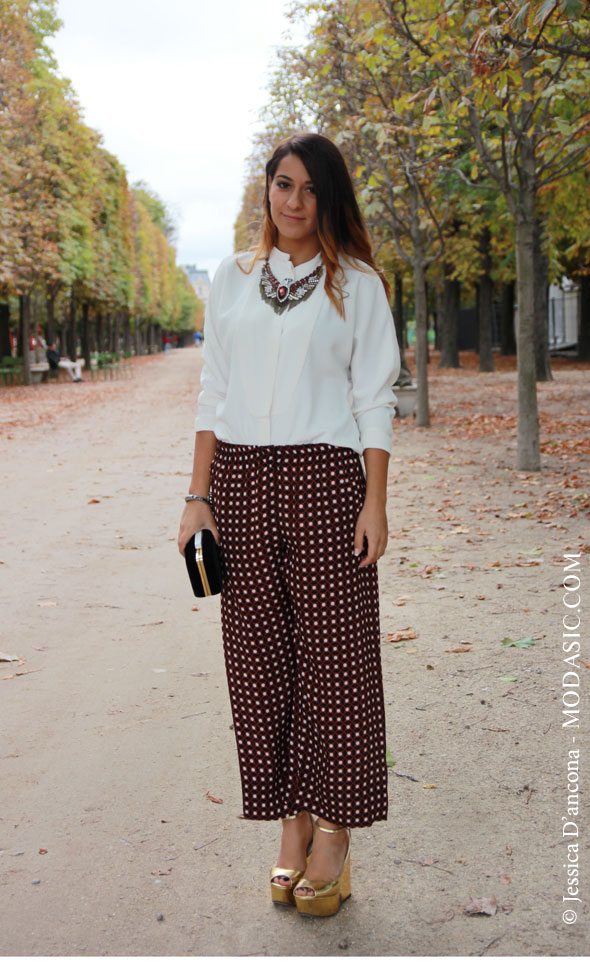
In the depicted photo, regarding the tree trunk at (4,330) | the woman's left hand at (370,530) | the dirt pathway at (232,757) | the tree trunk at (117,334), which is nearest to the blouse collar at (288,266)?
the woman's left hand at (370,530)

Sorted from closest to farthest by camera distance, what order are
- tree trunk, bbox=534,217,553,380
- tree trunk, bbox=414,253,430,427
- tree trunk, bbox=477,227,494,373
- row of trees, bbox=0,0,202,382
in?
tree trunk, bbox=414,253,430,427
tree trunk, bbox=534,217,553,380
row of trees, bbox=0,0,202,382
tree trunk, bbox=477,227,494,373

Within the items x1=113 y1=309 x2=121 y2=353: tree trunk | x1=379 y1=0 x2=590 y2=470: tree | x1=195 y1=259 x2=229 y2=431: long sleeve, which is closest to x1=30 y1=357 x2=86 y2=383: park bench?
x1=113 y1=309 x2=121 y2=353: tree trunk

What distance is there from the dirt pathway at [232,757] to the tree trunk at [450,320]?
2462 cm

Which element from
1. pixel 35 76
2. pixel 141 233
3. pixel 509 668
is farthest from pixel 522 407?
pixel 141 233

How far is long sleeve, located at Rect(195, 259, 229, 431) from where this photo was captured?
291 cm

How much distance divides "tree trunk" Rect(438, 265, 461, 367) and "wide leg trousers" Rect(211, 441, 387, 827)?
29752mm

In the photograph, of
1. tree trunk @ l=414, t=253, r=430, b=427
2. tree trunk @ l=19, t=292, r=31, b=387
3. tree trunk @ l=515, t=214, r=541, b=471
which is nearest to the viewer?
tree trunk @ l=515, t=214, r=541, b=471

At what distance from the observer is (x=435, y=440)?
15203 millimetres

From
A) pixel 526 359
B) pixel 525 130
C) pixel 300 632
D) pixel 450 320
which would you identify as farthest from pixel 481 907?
pixel 450 320

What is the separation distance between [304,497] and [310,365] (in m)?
0.36

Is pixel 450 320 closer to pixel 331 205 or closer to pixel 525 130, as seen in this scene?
pixel 525 130

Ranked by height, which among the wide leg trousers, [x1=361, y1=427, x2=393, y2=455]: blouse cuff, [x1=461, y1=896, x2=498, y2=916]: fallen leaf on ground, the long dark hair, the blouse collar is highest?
the long dark hair

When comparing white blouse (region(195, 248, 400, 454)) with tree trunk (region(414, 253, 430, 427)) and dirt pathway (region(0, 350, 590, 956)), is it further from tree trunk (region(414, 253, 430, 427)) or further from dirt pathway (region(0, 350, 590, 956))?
tree trunk (region(414, 253, 430, 427))

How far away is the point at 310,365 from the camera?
2727 mm
